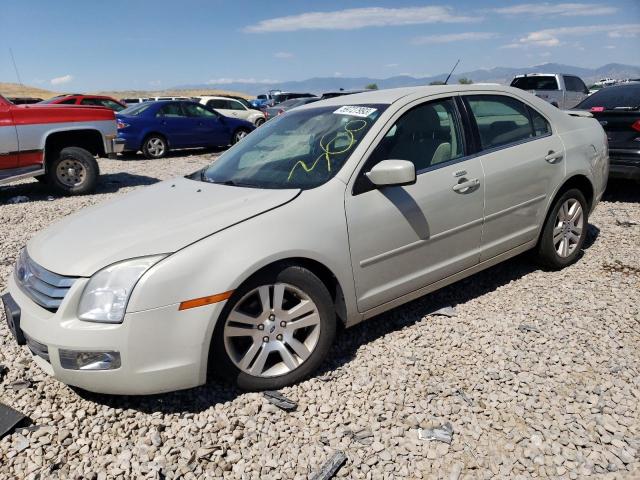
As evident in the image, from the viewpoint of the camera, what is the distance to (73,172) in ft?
29.2

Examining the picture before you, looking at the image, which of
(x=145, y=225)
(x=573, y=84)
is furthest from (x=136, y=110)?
(x=573, y=84)

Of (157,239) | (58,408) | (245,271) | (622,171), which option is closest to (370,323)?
(245,271)

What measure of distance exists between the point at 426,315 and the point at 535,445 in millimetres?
1464

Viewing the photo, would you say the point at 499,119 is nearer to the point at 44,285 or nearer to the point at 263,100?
the point at 44,285

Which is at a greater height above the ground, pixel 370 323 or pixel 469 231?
pixel 469 231

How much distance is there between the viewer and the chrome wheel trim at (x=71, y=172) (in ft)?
28.7

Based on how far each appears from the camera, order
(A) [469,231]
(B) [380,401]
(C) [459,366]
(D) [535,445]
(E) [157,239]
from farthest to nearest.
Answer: (A) [469,231]
(C) [459,366]
(B) [380,401]
(E) [157,239]
(D) [535,445]

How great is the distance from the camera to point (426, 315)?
3.89 m

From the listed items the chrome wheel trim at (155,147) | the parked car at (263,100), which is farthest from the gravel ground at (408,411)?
the parked car at (263,100)

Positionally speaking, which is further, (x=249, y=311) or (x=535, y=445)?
(x=249, y=311)

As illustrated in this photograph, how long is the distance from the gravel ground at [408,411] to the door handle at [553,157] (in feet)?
3.70

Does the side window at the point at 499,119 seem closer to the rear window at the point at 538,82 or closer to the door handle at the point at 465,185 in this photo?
the door handle at the point at 465,185

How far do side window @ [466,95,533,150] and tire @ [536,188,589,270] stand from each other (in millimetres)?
717

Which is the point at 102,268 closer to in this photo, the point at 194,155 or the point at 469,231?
the point at 469,231
